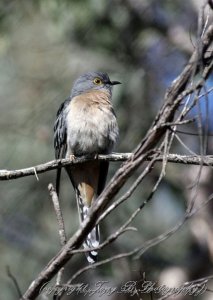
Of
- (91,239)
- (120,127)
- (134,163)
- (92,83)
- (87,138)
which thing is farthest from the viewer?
(120,127)

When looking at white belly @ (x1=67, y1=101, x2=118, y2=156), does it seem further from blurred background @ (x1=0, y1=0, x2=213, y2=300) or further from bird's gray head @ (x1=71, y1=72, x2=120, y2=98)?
blurred background @ (x1=0, y1=0, x2=213, y2=300)

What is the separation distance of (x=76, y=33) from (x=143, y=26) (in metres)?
0.94

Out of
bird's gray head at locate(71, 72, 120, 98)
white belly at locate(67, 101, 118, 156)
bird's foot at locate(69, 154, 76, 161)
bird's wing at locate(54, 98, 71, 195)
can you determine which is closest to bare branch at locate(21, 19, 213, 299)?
bird's foot at locate(69, 154, 76, 161)

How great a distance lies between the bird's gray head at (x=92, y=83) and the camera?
6.93 meters

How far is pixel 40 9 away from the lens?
8680mm

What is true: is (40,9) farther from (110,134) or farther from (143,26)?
(110,134)

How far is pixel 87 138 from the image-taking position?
6.00 meters

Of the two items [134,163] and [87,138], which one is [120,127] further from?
[134,163]

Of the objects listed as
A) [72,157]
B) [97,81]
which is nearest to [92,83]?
[97,81]

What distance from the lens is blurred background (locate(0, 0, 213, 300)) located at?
830 cm

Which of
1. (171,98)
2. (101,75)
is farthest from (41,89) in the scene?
(171,98)

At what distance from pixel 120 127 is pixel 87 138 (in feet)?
8.59

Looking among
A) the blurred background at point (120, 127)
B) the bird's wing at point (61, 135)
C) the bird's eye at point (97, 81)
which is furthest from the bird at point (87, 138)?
the blurred background at point (120, 127)

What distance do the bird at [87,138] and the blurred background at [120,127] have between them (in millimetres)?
1698
